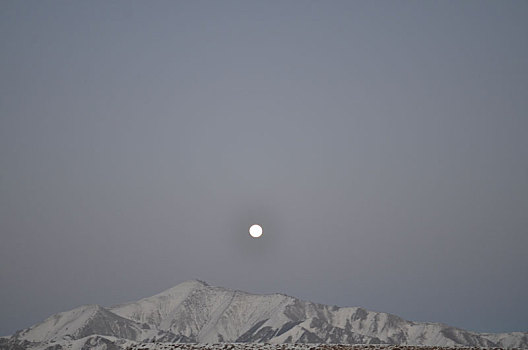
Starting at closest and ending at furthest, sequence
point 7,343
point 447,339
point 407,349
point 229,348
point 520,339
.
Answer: point 407,349 → point 229,348 → point 7,343 → point 520,339 → point 447,339

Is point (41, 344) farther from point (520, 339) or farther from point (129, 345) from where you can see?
point (520, 339)

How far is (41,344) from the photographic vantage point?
5266 inches

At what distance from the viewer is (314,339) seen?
199 metres

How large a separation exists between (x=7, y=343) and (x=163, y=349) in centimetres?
5987

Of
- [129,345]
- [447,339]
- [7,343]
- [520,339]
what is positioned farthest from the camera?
[447,339]

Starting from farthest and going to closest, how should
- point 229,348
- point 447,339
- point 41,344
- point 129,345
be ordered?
point 447,339
point 41,344
point 129,345
point 229,348

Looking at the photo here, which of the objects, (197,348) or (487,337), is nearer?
(197,348)

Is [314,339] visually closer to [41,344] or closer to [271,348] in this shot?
[41,344]

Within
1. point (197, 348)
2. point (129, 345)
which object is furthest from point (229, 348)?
point (129, 345)

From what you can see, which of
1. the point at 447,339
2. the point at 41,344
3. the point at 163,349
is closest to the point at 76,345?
the point at 41,344

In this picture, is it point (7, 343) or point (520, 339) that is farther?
point (520, 339)

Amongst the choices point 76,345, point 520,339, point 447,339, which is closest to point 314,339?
point 447,339

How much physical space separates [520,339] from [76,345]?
114 m

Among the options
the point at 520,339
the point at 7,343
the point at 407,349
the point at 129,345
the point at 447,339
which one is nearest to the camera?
the point at 407,349
